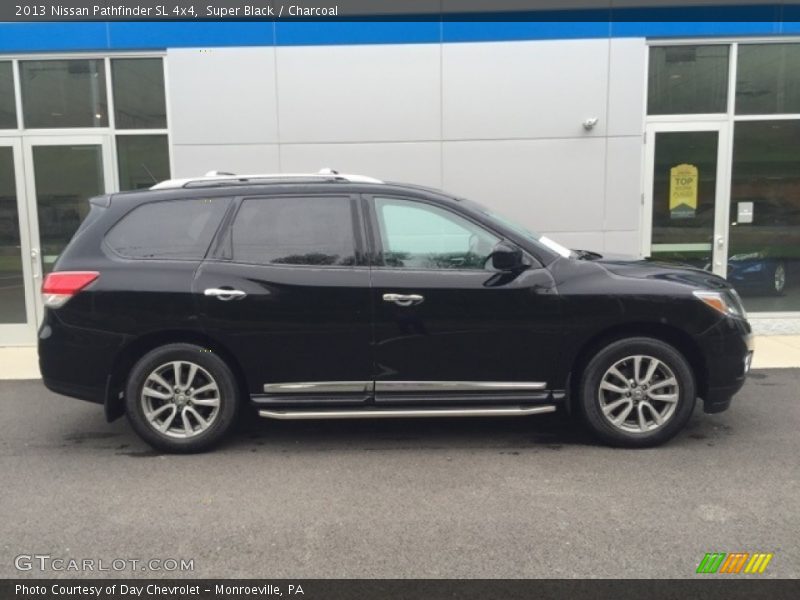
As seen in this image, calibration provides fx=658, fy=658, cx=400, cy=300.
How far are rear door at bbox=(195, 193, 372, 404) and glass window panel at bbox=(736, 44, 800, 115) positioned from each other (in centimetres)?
650

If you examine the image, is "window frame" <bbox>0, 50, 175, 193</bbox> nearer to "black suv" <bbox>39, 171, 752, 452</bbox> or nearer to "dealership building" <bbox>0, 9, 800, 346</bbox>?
"dealership building" <bbox>0, 9, 800, 346</bbox>

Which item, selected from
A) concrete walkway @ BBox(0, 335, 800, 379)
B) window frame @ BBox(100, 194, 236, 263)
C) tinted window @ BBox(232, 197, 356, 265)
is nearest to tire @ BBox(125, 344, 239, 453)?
window frame @ BBox(100, 194, 236, 263)

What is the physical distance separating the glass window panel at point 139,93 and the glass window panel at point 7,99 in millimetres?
1290

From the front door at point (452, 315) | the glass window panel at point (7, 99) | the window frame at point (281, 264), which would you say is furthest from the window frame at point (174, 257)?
the glass window panel at point (7, 99)

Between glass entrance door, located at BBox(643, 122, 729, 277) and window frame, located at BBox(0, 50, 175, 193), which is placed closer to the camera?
window frame, located at BBox(0, 50, 175, 193)

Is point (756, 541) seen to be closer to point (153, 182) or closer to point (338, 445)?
point (338, 445)

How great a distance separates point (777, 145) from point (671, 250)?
1.94 metres

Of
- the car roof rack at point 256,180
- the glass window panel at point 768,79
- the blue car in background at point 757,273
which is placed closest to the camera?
the car roof rack at point 256,180

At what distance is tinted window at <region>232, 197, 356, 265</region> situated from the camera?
15.2 ft

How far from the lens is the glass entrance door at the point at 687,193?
8594 millimetres

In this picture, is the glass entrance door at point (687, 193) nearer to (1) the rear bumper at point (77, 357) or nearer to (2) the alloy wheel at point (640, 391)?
(2) the alloy wheel at point (640, 391)

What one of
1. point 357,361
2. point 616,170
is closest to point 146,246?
point 357,361

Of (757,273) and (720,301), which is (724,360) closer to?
(720,301)

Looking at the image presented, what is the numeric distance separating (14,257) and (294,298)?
6.00 metres
